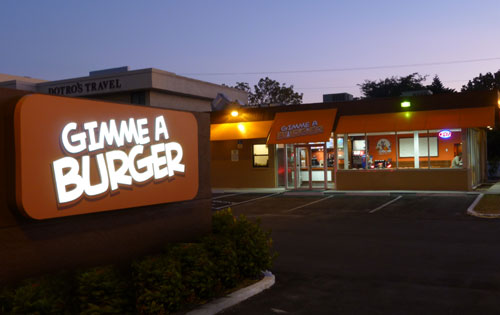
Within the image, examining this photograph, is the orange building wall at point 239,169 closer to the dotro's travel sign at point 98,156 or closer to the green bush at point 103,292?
the dotro's travel sign at point 98,156

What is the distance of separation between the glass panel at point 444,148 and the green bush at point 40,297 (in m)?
22.2

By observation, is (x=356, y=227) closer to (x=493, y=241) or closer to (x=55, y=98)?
(x=493, y=241)

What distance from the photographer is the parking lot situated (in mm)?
7324

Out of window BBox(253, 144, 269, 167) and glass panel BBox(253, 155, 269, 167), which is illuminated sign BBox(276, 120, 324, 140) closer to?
window BBox(253, 144, 269, 167)

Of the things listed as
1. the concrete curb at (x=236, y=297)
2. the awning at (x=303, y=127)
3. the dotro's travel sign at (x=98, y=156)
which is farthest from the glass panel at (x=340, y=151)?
the dotro's travel sign at (x=98, y=156)

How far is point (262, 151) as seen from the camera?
30156 mm

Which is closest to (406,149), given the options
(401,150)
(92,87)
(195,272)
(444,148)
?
(401,150)

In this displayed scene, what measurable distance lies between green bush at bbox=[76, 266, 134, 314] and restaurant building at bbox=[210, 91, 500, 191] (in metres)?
20.2

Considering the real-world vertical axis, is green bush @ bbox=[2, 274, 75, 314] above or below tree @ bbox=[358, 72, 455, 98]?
below

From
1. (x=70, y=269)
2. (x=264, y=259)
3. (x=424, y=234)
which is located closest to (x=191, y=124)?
(x=264, y=259)

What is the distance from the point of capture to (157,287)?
6500 millimetres

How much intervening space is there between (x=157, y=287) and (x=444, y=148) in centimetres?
2188

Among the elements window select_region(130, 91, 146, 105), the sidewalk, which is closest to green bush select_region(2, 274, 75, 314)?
the sidewalk

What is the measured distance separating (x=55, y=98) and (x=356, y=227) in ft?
34.9
